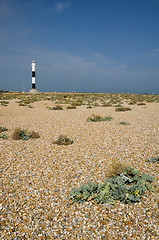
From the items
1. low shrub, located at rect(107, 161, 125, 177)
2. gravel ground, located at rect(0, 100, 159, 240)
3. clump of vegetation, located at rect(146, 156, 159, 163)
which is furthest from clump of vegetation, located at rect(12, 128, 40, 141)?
clump of vegetation, located at rect(146, 156, 159, 163)

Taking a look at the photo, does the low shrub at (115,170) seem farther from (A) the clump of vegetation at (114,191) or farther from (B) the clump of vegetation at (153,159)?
(B) the clump of vegetation at (153,159)

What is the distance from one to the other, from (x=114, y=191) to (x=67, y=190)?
114 centimetres

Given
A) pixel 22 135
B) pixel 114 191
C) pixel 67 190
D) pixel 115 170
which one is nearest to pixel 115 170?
pixel 115 170

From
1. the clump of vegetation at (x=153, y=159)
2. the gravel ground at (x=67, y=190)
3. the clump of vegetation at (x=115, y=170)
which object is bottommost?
the gravel ground at (x=67, y=190)

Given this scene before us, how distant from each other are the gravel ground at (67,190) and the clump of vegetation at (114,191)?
12cm

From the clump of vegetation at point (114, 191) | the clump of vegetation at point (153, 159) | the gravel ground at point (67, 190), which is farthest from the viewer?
the clump of vegetation at point (153, 159)

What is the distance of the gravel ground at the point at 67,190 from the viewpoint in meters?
3.03

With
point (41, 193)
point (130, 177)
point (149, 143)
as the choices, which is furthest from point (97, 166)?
point (149, 143)

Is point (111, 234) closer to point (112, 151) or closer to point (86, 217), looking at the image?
point (86, 217)

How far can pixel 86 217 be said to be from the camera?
130 inches

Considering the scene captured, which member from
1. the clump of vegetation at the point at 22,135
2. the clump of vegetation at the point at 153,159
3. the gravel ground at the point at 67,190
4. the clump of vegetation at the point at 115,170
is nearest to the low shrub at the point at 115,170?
the clump of vegetation at the point at 115,170

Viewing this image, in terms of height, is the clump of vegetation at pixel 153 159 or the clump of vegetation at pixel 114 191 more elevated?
the clump of vegetation at pixel 153 159

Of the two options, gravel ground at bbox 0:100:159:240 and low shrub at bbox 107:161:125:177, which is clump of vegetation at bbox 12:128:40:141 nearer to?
gravel ground at bbox 0:100:159:240

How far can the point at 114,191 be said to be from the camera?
3875 mm
